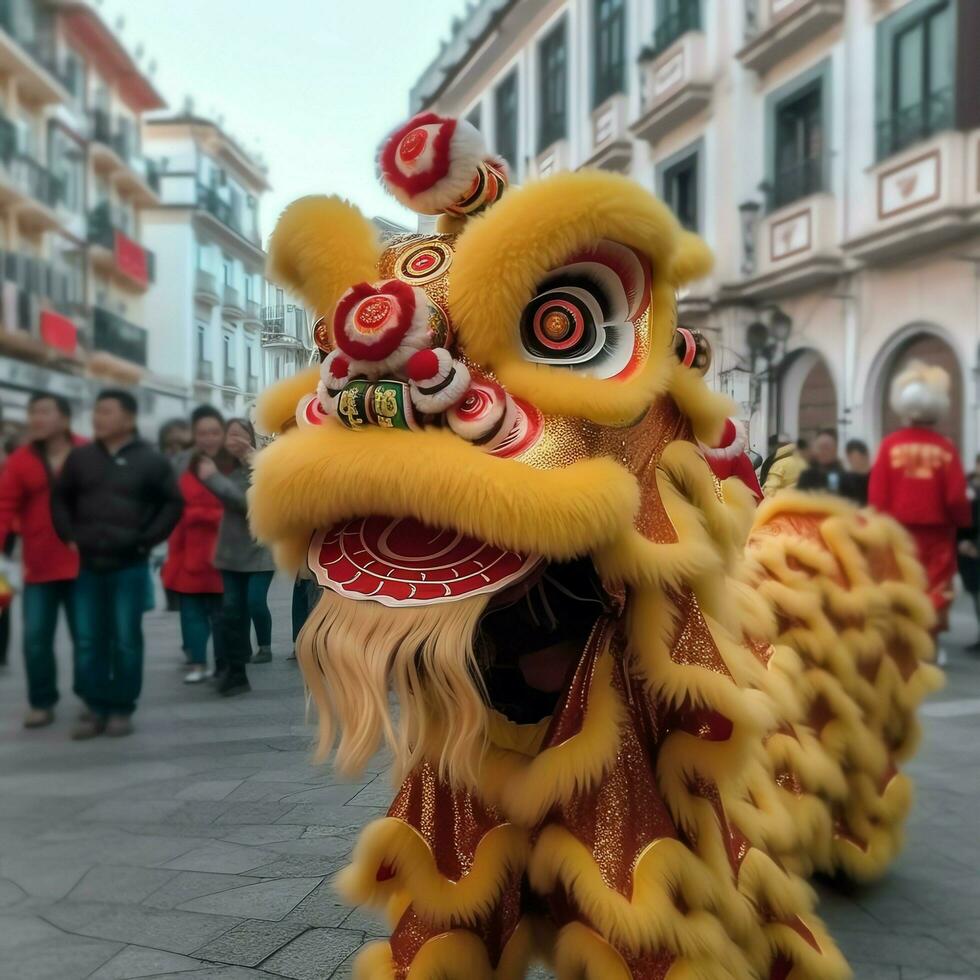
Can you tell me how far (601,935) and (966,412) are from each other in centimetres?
912

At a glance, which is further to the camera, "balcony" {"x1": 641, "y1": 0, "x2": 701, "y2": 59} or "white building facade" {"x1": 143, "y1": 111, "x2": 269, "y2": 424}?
"balcony" {"x1": 641, "y1": 0, "x2": 701, "y2": 59}

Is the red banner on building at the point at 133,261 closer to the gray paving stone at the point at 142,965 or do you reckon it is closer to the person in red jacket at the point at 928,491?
the gray paving stone at the point at 142,965

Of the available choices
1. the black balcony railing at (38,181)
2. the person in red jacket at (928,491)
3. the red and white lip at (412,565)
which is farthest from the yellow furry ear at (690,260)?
the black balcony railing at (38,181)

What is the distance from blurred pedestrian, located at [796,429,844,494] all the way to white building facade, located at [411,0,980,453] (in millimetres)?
1381

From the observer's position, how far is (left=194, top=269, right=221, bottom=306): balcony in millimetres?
2568

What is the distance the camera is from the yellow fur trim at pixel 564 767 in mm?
1378

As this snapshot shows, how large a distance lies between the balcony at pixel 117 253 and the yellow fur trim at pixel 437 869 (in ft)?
11.8

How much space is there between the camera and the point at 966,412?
9383 mm

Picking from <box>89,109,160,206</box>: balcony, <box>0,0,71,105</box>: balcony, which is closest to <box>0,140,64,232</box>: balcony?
<box>0,0,71,105</box>: balcony

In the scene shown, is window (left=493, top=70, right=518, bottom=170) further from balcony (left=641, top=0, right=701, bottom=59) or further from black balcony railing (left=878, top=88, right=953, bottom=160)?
balcony (left=641, top=0, right=701, bottom=59)

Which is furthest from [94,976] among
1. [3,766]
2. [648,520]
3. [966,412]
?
[966,412]

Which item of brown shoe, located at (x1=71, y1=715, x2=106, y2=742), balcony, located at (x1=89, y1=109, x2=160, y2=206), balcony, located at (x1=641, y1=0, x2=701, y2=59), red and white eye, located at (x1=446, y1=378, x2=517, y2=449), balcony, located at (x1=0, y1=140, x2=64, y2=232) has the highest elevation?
balcony, located at (x1=641, y1=0, x2=701, y2=59)

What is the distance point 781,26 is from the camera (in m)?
10.7

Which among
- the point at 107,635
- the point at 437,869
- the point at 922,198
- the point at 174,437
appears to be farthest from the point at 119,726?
the point at 922,198
